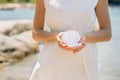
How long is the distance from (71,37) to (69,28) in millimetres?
79

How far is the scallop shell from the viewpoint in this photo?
4.93 feet

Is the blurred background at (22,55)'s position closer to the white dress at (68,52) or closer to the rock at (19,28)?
the rock at (19,28)

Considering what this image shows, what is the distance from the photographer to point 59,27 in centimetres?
160

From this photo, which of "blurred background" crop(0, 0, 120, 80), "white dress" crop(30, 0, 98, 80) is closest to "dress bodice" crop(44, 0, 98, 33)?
"white dress" crop(30, 0, 98, 80)

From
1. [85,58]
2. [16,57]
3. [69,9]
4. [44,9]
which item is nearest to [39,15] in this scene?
[44,9]

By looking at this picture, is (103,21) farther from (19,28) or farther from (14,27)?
(19,28)

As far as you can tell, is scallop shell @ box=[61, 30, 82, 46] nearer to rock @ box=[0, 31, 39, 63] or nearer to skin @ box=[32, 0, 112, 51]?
skin @ box=[32, 0, 112, 51]

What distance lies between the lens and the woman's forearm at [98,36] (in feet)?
5.14

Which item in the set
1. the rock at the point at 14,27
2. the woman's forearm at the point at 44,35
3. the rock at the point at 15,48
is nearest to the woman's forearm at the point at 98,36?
the woman's forearm at the point at 44,35

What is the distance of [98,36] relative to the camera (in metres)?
1.58

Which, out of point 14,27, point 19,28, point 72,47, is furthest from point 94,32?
point 19,28

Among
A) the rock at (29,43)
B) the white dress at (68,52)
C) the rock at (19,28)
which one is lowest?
the rock at (19,28)

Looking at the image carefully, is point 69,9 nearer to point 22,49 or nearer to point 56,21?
point 56,21

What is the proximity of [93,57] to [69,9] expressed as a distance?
0.79 feet
